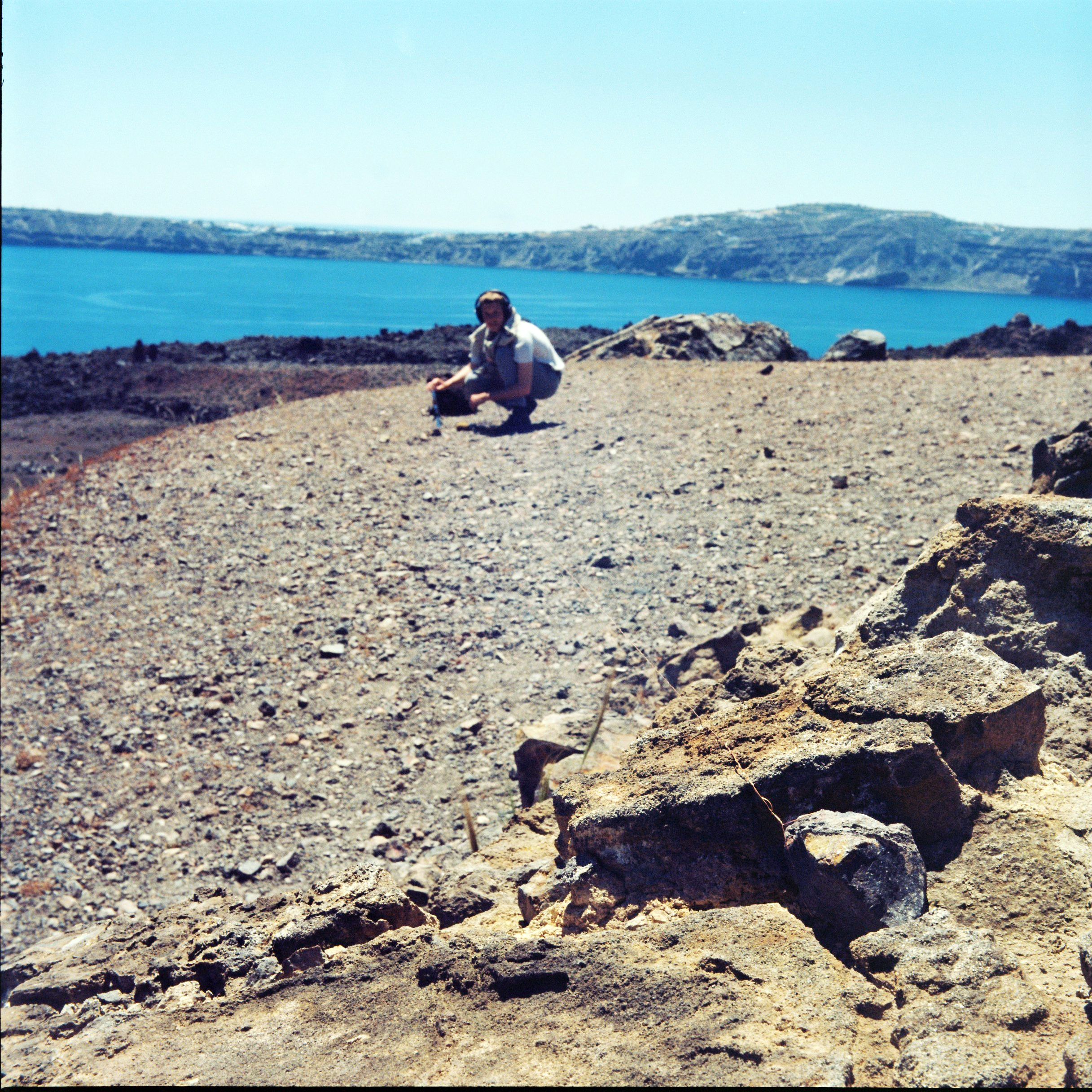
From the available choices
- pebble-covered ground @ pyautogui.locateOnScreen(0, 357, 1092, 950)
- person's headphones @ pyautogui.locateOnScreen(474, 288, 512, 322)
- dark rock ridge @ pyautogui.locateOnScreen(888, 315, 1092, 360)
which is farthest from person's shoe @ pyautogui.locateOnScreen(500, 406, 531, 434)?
dark rock ridge @ pyautogui.locateOnScreen(888, 315, 1092, 360)

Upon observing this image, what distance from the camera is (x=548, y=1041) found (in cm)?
239

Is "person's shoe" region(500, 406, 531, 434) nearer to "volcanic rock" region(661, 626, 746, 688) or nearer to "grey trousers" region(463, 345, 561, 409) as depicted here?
"grey trousers" region(463, 345, 561, 409)

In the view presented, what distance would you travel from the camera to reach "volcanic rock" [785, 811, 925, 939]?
8.48 feet

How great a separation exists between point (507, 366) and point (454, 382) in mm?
759

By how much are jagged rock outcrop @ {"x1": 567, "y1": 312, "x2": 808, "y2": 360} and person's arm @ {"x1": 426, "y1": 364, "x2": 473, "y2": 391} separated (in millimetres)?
3990

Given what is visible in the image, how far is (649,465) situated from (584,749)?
446cm

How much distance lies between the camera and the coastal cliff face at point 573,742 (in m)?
2.48

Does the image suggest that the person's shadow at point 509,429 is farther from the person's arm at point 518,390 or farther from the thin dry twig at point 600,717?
the thin dry twig at point 600,717

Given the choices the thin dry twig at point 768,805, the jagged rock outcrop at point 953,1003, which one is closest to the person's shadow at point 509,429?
the thin dry twig at point 768,805

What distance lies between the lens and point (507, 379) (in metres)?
A: 10.7

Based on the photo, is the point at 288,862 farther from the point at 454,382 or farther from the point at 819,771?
the point at 454,382

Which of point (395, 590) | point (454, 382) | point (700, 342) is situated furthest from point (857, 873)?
point (700, 342)

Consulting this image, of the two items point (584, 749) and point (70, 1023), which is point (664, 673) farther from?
point (70, 1023)

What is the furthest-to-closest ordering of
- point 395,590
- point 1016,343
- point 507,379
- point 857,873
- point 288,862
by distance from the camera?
point 1016,343
point 507,379
point 395,590
point 288,862
point 857,873
